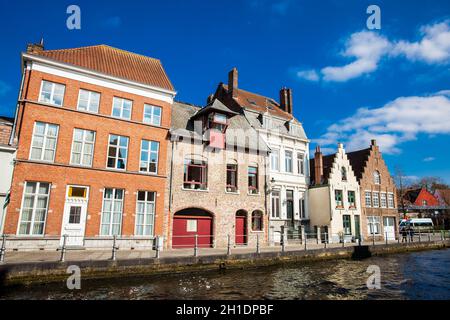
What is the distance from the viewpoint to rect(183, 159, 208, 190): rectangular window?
19598 mm

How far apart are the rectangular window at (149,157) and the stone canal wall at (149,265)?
6.76 metres

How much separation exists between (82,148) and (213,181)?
8.56m

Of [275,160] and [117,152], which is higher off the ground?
[275,160]

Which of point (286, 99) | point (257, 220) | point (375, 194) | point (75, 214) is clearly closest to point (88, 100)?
point (75, 214)

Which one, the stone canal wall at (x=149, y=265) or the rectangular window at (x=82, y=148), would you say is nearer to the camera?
the stone canal wall at (x=149, y=265)

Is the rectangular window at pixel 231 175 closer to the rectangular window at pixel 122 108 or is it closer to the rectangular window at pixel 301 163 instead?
the rectangular window at pixel 122 108

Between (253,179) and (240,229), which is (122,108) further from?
(240,229)

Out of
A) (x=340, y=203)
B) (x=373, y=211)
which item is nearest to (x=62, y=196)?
(x=340, y=203)

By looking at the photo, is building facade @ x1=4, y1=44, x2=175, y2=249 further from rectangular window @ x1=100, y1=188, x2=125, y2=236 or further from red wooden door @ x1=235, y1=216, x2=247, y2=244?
red wooden door @ x1=235, y1=216, x2=247, y2=244

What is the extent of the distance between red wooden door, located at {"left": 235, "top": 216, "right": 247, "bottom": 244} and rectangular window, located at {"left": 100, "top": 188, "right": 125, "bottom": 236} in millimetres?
8361

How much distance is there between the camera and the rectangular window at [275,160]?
25562 mm

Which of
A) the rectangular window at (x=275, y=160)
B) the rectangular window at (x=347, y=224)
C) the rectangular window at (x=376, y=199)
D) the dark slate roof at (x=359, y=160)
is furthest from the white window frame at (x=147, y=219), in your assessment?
the rectangular window at (x=376, y=199)

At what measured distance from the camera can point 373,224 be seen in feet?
99.8

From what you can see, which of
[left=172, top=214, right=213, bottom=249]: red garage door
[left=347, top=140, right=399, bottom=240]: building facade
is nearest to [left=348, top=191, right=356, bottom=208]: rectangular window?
[left=347, top=140, right=399, bottom=240]: building facade
